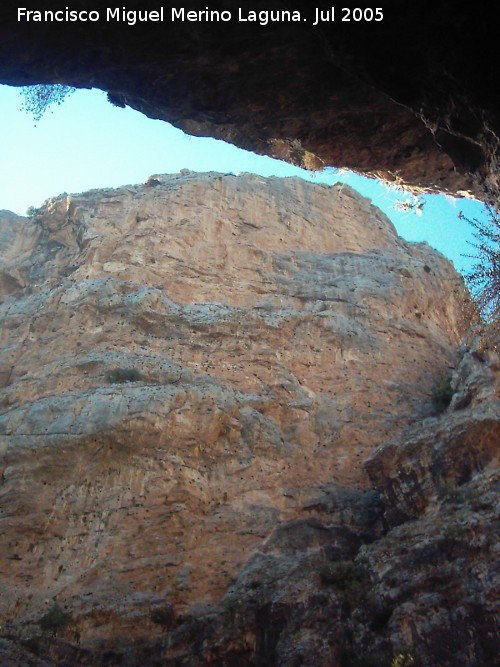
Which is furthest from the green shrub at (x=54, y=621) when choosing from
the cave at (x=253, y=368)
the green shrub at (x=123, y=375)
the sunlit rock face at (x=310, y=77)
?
the sunlit rock face at (x=310, y=77)

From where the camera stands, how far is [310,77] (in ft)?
29.8

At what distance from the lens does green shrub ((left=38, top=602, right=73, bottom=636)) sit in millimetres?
16562

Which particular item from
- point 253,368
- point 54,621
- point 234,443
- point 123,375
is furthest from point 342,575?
point 123,375

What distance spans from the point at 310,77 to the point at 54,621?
1423 centimetres

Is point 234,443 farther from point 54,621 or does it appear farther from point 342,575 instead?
point 54,621

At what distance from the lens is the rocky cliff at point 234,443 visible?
598 inches

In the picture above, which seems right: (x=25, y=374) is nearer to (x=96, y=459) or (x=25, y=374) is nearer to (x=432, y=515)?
(x=96, y=459)

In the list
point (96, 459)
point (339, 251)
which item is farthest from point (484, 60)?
point (339, 251)

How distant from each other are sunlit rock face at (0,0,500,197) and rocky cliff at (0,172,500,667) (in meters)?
2.51

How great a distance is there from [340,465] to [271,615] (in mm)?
7461

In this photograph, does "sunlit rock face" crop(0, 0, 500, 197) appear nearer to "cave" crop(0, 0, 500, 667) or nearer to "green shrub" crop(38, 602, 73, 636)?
"cave" crop(0, 0, 500, 667)

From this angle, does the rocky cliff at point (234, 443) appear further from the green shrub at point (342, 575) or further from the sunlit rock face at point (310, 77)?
the sunlit rock face at point (310, 77)

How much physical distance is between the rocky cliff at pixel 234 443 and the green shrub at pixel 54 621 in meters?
0.06

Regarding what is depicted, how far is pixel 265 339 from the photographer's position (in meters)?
26.4
